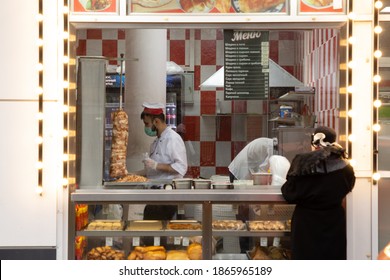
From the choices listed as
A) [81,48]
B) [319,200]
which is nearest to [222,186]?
[319,200]

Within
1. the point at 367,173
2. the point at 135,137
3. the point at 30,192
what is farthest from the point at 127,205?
the point at 367,173

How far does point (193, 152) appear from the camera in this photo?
18.4ft

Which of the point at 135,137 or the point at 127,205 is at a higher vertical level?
the point at 135,137

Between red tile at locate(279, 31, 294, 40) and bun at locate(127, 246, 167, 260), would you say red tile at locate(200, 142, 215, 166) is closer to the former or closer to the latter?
red tile at locate(279, 31, 294, 40)

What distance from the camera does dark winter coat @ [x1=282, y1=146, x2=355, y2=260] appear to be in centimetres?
399

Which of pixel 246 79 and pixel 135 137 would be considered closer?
pixel 246 79

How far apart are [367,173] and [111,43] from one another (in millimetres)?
2668

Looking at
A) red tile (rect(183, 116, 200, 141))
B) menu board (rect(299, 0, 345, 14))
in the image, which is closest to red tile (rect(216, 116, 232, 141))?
red tile (rect(183, 116, 200, 141))

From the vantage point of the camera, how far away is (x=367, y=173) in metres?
4.21

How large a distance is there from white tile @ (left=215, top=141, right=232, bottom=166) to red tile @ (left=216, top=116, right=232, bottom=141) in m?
0.06
